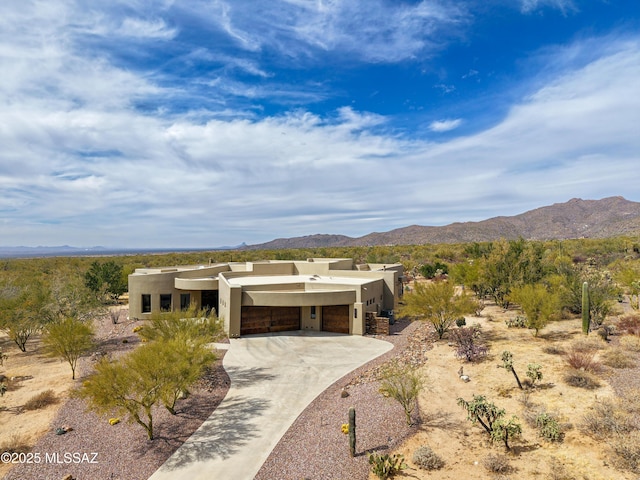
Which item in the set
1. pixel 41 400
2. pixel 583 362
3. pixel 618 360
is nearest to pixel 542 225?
pixel 618 360

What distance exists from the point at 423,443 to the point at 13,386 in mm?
19071

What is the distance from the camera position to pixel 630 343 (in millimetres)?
19453

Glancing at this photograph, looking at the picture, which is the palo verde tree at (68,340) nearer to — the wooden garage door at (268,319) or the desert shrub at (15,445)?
the desert shrub at (15,445)

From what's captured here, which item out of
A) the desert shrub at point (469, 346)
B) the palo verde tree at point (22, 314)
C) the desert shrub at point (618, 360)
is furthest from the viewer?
the palo verde tree at point (22, 314)

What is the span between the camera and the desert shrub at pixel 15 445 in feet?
39.7

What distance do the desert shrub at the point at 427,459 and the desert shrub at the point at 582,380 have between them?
798cm

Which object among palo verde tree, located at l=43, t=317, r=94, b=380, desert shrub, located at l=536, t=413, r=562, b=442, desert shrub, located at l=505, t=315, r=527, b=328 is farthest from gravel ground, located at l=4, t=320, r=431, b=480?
desert shrub, located at l=505, t=315, r=527, b=328

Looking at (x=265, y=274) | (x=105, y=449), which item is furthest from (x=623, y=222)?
(x=105, y=449)

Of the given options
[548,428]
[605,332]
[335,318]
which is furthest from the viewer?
[335,318]

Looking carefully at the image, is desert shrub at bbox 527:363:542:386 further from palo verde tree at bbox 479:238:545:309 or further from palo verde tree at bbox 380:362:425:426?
palo verde tree at bbox 479:238:545:309

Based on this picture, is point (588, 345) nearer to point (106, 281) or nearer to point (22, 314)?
point (22, 314)

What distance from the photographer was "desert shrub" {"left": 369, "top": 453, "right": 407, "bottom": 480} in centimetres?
1010

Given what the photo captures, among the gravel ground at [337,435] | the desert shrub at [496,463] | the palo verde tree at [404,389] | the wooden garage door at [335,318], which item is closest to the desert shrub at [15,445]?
the gravel ground at [337,435]

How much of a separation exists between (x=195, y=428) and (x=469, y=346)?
13.9 metres
